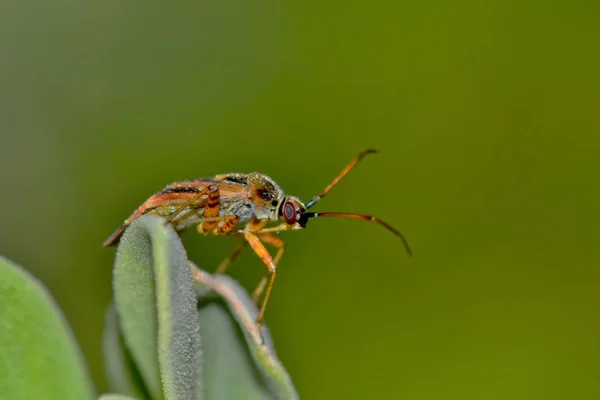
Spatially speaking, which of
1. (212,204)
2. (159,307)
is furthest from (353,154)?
(159,307)

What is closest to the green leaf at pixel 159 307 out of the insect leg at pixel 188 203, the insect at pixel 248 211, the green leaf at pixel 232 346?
the green leaf at pixel 232 346

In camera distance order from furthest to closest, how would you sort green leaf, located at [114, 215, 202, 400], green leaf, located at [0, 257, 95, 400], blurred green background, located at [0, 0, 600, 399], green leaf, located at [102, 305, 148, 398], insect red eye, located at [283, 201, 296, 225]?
blurred green background, located at [0, 0, 600, 399]
insect red eye, located at [283, 201, 296, 225]
green leaf, located at [102, 305, 148, 398]
green leaf, located at [0, 257, 95, 400]
green leaf, located at [114, 215, 202, 400]

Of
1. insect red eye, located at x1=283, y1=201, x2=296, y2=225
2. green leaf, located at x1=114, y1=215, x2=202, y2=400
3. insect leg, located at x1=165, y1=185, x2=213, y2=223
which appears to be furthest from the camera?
insect red eye, located at x1=283, y1=201, x2=296, y2=225

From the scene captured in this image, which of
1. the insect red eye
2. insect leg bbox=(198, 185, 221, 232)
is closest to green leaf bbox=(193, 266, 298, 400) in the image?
insect leg bbox=(198, 185, 221, 232)

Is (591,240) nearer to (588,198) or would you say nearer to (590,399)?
(588,198)

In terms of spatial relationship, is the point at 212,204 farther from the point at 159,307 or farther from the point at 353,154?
the point at 353,154

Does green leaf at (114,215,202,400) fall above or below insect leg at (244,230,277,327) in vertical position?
above

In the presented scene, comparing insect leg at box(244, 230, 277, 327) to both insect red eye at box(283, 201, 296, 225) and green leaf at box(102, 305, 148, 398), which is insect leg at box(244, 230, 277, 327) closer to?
insect red eye at box(283, 201, 296, 225)
